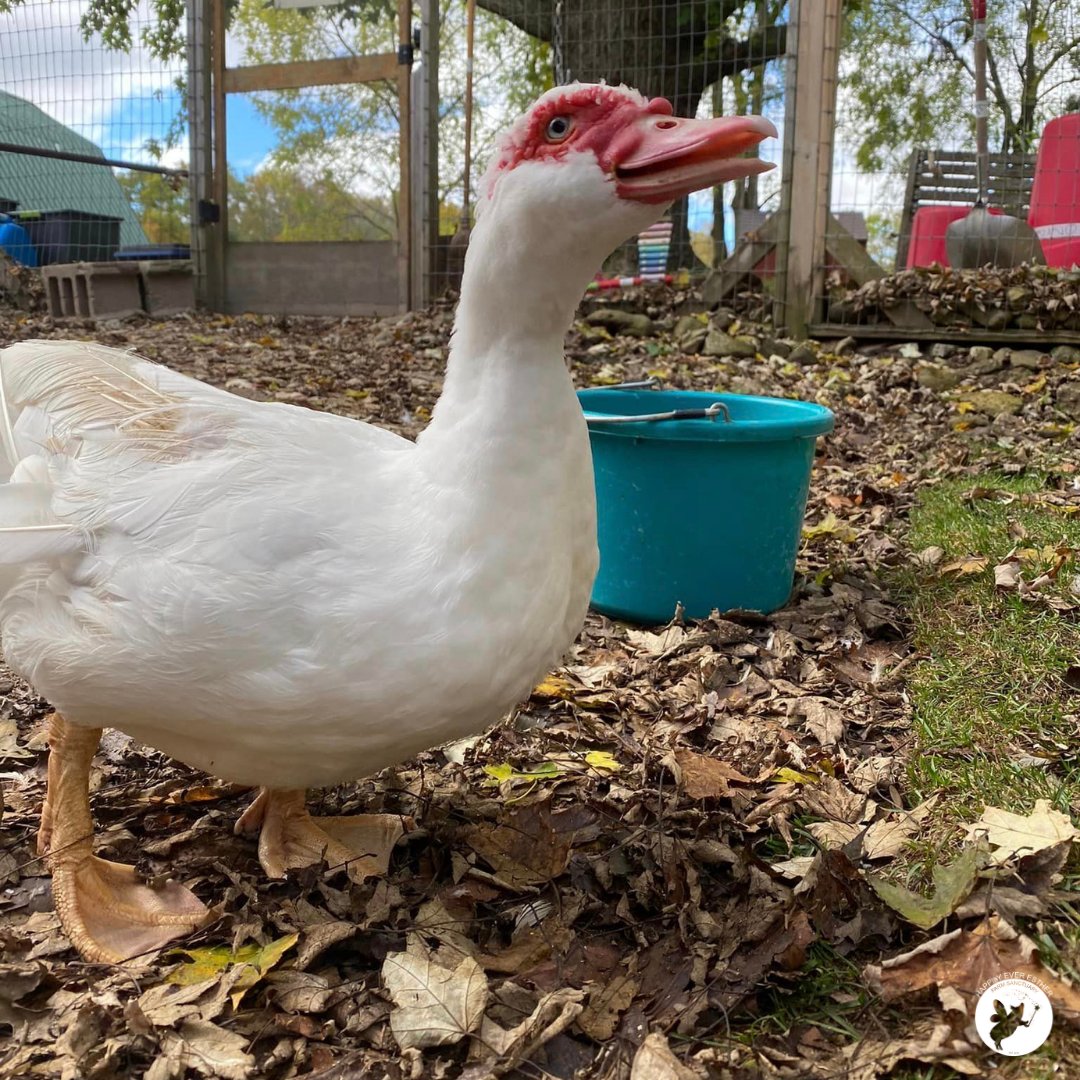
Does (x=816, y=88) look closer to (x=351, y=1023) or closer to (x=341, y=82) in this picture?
(x=341, y=82)

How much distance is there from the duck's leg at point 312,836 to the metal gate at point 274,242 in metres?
5.61

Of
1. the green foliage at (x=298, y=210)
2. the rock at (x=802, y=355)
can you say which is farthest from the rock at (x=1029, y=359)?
the green foliage at (x=298, y=210)

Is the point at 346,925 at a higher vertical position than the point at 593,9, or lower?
lower

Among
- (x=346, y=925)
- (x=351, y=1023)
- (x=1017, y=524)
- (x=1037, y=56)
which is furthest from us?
(x=1037, y=56)

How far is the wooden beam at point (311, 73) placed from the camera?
6.86 metres

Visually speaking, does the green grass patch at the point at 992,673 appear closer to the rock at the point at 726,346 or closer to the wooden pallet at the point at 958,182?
the rock at the point at 726,346

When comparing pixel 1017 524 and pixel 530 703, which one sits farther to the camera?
pixel 1017 524

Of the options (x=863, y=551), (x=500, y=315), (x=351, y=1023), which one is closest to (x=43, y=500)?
(x=500, y=315)

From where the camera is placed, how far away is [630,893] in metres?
1.74

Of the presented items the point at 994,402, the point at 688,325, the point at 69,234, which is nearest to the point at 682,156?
the point at 994,402

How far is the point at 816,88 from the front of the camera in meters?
5.72

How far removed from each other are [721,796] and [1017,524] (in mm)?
1817

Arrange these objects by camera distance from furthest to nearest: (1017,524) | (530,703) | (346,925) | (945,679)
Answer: (1017,524) → (530,703) → (945,679) → (346,925)

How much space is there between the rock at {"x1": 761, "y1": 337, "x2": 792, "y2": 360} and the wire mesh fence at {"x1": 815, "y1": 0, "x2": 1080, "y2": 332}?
42 centimetres
